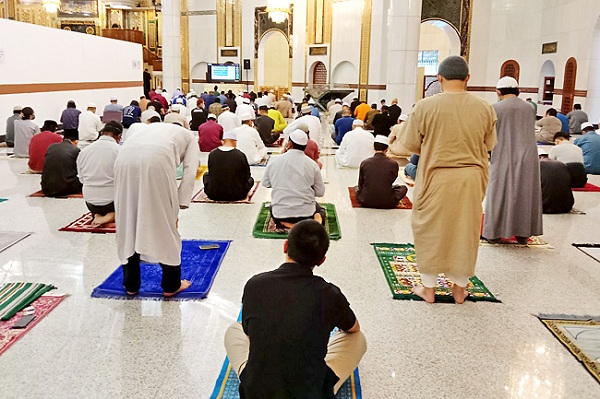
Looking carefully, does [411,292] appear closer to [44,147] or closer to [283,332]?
[283,332]

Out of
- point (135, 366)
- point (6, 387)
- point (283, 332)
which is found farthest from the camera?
point (135, 366)

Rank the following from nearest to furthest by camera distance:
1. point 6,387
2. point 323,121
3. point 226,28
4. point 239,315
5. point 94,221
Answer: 1. point 6,387
2. point 239,315
3. point 94,221
4. point 323,121
5. point 226,28

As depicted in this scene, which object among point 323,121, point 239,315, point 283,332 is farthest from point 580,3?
point 283,332

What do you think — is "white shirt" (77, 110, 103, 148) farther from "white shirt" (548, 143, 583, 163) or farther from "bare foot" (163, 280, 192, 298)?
"white shirt" (548, 143, 583, 163)

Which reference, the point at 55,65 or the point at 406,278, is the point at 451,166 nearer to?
Result: the point at 406,278

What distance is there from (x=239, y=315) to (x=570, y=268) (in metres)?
2.61

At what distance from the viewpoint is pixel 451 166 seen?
3.13 m

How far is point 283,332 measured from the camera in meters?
1.75

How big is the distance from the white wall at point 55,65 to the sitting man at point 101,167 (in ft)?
21.0

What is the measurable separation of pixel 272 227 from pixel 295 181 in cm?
65

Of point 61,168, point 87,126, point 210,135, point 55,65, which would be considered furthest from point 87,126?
point 61,168

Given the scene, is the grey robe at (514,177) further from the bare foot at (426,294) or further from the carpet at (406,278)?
the bare foot at (426,294)

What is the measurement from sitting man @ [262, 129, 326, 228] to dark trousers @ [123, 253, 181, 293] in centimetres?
144

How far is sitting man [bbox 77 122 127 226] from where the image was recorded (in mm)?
4676
